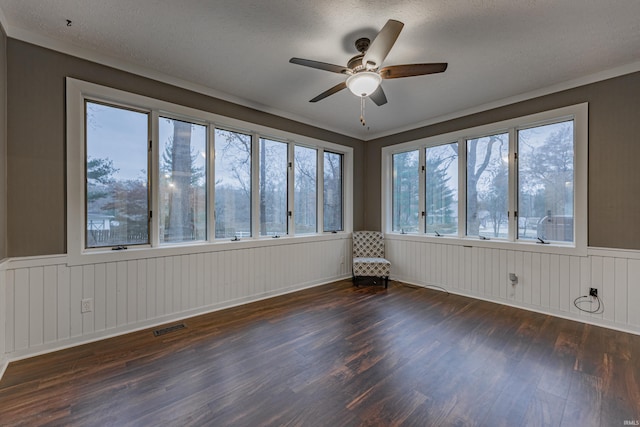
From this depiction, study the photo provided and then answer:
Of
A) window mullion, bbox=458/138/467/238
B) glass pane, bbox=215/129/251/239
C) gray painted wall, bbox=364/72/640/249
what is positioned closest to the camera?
gray painted wall, bbox=364/72/640/249

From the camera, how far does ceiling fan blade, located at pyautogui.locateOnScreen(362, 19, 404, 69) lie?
1.82 m

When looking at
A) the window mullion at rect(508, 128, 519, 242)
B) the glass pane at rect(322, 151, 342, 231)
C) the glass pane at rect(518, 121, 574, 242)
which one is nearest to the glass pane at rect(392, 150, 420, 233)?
the glass pane at rect(322, 151, 342, 231)

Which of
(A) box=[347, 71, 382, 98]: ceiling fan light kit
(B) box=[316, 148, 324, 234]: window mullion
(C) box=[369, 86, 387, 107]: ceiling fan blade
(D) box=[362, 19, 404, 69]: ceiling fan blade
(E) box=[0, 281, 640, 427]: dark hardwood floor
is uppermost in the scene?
(D) box=[362, 19, 404, 69]: ceiling fan blade

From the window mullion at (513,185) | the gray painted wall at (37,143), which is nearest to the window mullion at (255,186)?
the gray painted wall at (37,143)

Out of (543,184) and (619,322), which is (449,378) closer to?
(619,322)

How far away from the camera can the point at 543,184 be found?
3551 millimetres

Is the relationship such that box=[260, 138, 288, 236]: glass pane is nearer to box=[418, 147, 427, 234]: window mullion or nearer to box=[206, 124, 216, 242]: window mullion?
box=[206, 124, 216, 242]: window mullion

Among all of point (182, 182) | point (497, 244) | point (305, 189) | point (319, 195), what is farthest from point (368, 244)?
point (182, 182)

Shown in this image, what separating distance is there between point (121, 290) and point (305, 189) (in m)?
2.90

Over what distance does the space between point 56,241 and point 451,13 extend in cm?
392

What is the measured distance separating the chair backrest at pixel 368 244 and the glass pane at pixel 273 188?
1522 mm

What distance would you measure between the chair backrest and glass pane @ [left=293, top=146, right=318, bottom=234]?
906 mm

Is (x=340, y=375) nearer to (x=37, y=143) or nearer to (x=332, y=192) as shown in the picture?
(x=37, y=143)

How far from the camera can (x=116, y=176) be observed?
9.49ft
